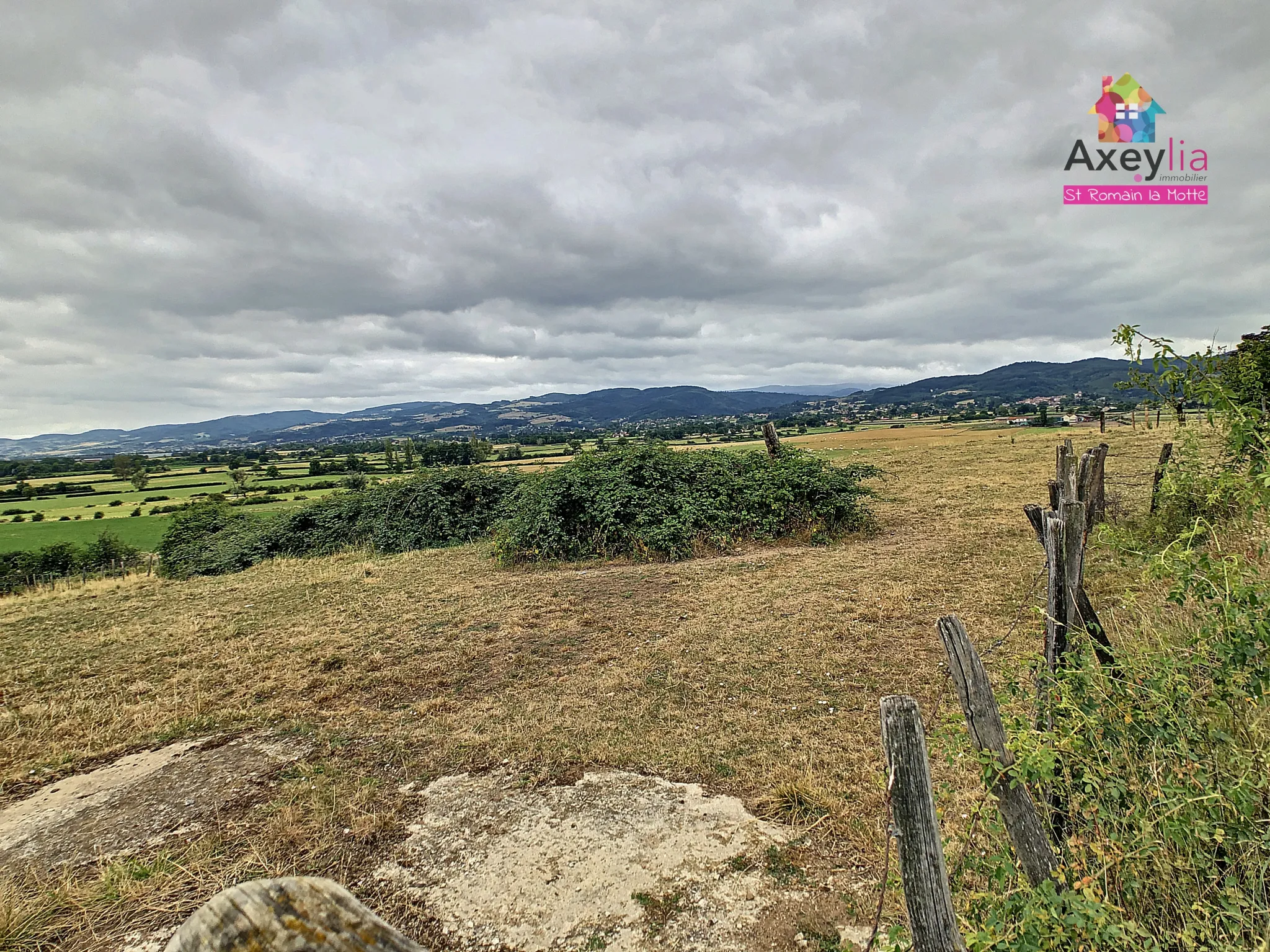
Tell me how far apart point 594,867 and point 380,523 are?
15.7m

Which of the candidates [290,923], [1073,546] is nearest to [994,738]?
[1073,546]

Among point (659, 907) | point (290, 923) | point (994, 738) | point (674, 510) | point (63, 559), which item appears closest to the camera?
point (290, 923)

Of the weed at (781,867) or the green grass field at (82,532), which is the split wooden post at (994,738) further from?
the green grass field at (82,532)

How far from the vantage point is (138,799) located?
4605 millimetres

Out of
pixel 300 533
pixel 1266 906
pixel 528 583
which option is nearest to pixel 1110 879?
pixel 1266 906

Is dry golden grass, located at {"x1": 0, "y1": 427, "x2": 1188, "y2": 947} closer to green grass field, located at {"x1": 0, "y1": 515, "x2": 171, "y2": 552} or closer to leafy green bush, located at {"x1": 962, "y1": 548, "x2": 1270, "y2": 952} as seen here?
leafy green bush, located at {"x1": 962, "y1": 548, "x2": 1270, "y2": 952}

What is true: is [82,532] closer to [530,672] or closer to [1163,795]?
[530,672]

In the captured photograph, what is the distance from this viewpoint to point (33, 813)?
177 inches

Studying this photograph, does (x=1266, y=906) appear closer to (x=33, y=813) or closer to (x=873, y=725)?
(x=873, y=725)

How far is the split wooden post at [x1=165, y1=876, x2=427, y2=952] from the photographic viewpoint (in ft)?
2.66

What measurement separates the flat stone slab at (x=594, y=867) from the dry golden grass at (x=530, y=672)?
1.10 feet

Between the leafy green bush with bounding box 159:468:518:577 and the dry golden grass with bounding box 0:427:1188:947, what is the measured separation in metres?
4.25

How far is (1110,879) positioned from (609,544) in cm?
1084

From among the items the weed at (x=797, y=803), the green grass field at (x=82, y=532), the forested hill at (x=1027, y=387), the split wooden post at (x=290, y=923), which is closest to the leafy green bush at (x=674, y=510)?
the weed at (x=797, y=803)
